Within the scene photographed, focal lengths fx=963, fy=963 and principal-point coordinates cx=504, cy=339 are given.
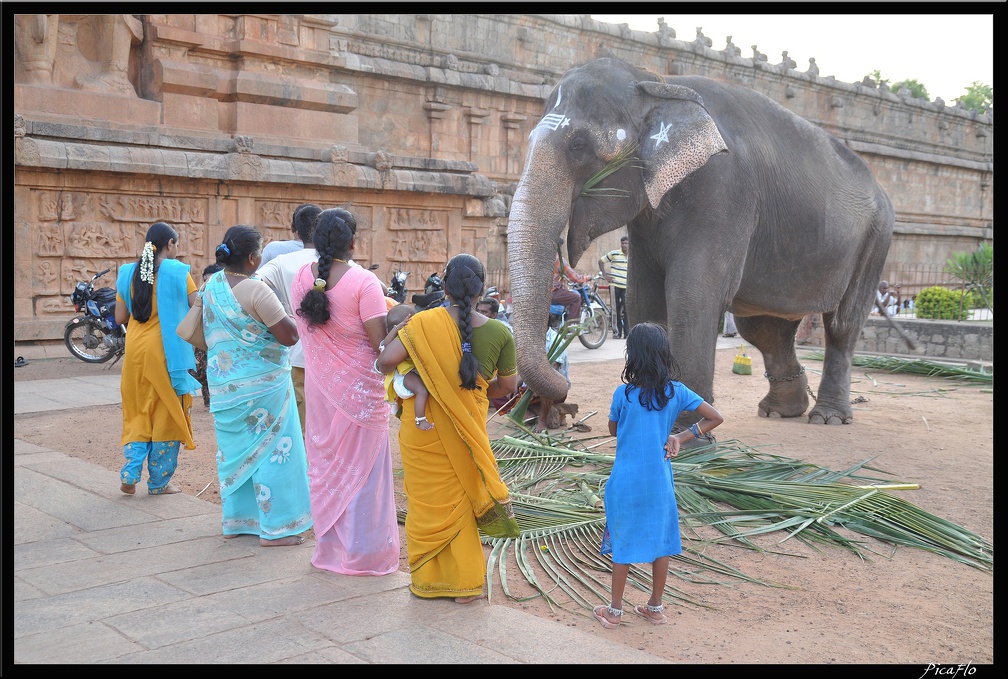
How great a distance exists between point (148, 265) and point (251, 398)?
54.0 inches

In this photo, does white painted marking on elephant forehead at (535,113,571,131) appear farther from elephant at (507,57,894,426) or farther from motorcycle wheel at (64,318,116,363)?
motorcycle wheel at (64,318,116,363)

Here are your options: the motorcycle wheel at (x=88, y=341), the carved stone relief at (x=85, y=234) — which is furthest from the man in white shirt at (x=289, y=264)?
the carved stone relief at (x=85, y=234)

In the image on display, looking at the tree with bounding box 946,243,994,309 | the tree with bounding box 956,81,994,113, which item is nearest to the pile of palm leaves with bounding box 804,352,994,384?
the tree with bounding box 946,243,994,309

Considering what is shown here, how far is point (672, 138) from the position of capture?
5805 mm

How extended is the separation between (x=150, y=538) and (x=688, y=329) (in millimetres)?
3323

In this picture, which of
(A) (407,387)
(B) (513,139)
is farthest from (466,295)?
(B) (513,139)

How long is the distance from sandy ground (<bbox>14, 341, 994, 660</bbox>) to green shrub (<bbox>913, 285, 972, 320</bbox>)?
7572mm

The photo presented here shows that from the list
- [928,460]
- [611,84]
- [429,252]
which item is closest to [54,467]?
[611,84]

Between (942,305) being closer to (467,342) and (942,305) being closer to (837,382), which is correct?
(837,382)

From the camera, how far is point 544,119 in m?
5.68

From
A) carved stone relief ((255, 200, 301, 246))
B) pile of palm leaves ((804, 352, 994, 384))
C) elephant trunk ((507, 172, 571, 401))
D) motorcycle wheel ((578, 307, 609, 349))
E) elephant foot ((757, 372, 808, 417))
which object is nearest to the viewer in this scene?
elephant trunk ((507, 172, 571, 401))

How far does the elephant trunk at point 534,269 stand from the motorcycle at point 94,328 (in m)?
6.22

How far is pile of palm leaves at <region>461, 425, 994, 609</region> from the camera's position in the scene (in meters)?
4.25

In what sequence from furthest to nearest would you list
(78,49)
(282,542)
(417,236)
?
(417,236) < (78,49) < (282,542)
